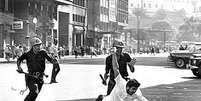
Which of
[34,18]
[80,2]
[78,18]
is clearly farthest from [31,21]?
[80,2]

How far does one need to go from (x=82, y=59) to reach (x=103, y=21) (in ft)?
142

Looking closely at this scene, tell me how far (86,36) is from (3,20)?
33.4 m

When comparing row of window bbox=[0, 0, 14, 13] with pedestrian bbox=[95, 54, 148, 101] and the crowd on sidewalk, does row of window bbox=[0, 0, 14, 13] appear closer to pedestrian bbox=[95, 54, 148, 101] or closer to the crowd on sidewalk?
the crowd on sidewalk

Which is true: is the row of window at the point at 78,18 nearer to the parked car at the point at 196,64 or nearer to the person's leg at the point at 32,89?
the parked car at the point at 196,64

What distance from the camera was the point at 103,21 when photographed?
98.7 metres

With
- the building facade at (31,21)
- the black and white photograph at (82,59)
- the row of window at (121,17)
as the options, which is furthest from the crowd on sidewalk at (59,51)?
the row of window at (121,17)

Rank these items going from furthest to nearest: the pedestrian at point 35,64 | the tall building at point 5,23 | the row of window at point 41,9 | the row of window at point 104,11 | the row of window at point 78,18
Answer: the row of window at point 104,11, the row of window at point 78,18, the row of window at point 41,9, the tall building at point 5,23, the pedestrian at point 35,64

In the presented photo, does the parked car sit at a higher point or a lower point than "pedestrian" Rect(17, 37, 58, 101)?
lower

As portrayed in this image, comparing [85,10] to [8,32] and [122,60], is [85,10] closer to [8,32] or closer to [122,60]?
[8,32]

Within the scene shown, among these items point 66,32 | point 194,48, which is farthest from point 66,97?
point 66,32

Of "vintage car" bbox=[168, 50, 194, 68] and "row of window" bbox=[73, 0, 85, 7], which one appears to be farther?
"row of window" bbox=[73, 0, 85, 7]

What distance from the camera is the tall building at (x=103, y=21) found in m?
92.4

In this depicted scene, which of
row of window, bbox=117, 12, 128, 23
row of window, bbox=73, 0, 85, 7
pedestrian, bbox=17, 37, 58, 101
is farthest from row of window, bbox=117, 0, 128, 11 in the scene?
pedestrian, bbox=17, 37, 58, 101

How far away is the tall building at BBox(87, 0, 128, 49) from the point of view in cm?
9244
